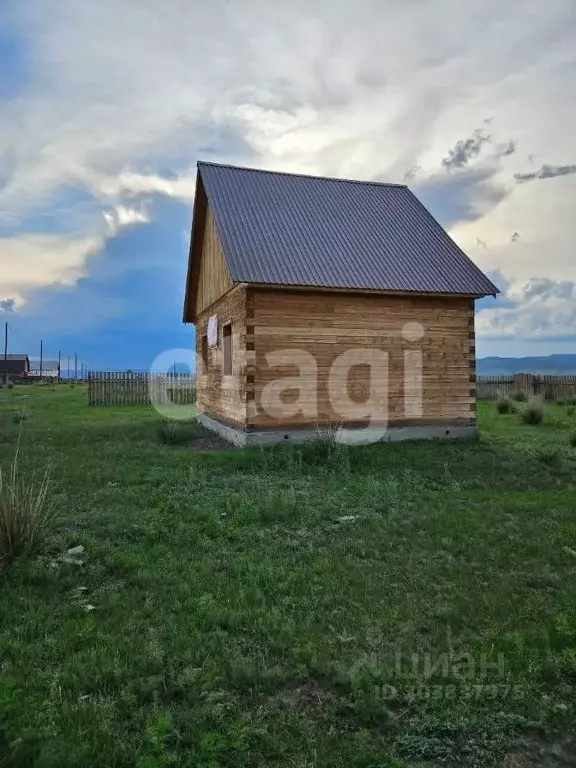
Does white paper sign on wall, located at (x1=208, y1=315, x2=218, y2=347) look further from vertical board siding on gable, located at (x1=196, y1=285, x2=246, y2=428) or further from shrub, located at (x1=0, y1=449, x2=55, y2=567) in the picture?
shrub, located at (x1=0, y1=449, x2=55, y2=567)

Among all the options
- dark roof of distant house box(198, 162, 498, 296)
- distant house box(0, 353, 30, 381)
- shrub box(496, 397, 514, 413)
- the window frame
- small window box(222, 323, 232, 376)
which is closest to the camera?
dark roof of distant house box(198, 162, 498, 296)

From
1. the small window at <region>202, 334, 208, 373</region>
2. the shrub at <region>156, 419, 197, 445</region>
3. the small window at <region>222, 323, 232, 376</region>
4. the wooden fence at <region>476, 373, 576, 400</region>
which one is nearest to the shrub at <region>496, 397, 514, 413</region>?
the wooden fence at <region>476, 373, 576, 400</region>

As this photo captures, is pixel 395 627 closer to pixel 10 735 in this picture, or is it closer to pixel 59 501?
pixel 10 735

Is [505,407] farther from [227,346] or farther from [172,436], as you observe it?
[172,436]

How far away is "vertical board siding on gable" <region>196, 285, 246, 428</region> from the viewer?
12781mm

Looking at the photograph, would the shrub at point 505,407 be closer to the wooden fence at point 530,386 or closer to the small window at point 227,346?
the wooden fence at point 530,386

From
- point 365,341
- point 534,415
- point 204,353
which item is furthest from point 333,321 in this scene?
point 534,415

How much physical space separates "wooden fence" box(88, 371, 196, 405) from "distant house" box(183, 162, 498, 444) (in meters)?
12.5

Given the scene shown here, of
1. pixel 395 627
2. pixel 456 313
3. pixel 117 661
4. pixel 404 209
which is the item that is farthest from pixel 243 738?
pixel 404 209

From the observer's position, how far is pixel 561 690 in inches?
133

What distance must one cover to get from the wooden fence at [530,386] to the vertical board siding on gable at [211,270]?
16638mm

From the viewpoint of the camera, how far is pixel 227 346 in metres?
15.0

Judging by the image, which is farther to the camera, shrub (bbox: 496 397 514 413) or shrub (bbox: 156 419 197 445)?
shrub (bbox: 496 397 514 413)

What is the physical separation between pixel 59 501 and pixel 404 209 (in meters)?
13.0
